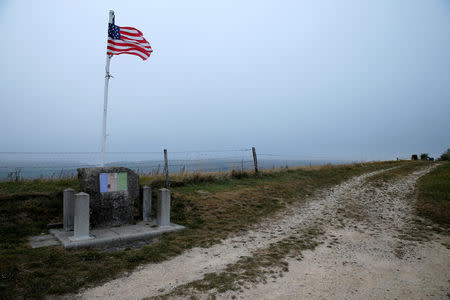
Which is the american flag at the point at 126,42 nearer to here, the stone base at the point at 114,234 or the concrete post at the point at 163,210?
the concrete post at the point at 163,210

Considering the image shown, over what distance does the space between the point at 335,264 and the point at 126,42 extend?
305 inches

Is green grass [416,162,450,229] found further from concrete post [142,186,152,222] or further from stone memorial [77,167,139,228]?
stone memorial [77,167,139,228]

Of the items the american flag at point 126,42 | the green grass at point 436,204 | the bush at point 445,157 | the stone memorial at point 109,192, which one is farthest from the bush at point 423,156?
the stone memorial at point 109,192

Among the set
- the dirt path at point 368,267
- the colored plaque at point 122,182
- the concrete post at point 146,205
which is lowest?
the dirt path at point 368,267

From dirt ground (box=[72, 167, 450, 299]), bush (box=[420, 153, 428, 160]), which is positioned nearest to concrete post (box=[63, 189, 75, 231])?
dirt ground (box=[72, 167, 450, 299])

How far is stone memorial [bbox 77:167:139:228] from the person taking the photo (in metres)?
6.68

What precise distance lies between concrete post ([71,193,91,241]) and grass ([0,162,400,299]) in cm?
53

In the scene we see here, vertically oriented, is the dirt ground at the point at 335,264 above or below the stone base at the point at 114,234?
below

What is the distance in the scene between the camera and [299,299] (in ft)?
12.5

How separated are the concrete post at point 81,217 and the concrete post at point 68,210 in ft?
3.56

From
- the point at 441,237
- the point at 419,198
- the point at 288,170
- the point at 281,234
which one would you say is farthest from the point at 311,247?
the point at 288,170

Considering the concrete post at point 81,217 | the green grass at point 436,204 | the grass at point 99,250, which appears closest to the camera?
the grass at point 99,250

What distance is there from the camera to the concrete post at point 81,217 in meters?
5.87

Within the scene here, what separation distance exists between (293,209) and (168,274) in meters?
6.25
